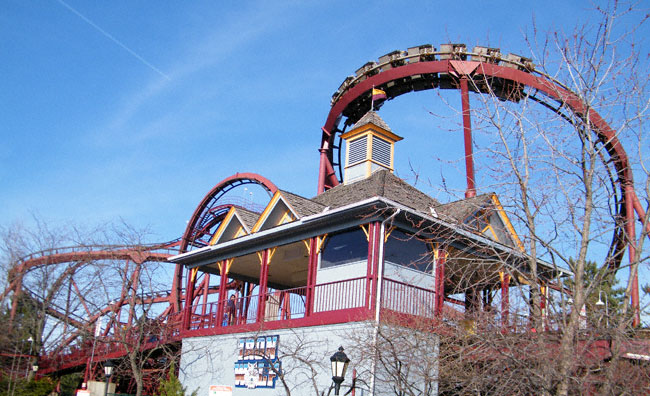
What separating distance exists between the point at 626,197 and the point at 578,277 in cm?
1679

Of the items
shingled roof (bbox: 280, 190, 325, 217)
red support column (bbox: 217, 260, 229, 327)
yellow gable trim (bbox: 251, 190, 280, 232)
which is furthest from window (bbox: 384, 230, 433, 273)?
red support column (bbox: 217, 260, 229, 327)

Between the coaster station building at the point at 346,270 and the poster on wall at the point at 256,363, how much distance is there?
1.1 inches

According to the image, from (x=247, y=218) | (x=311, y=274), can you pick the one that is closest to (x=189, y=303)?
(x=247, y=218)

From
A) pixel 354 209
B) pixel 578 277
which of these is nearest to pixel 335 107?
pixel 354 209

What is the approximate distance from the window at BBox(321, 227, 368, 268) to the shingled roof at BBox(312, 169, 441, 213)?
1207 millimetres

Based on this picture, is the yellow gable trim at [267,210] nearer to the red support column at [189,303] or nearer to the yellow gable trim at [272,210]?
the yellow gable trim at [272,210]

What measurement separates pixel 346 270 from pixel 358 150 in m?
6.02

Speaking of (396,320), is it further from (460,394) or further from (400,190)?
(400,190)

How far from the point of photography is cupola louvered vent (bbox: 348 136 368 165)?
66.6 feet

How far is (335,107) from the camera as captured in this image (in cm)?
2734

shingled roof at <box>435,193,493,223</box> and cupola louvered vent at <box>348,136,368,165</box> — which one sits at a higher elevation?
cupola louvered vent at <box>348,136,368,165</box>

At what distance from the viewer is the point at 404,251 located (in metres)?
15.6

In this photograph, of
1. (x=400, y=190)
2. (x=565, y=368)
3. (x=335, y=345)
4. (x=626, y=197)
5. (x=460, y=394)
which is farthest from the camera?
(x=626, y=197)

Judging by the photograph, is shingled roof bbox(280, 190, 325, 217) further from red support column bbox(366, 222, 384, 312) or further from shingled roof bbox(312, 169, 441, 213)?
red support column bbox(366, 222, 384, 312)
